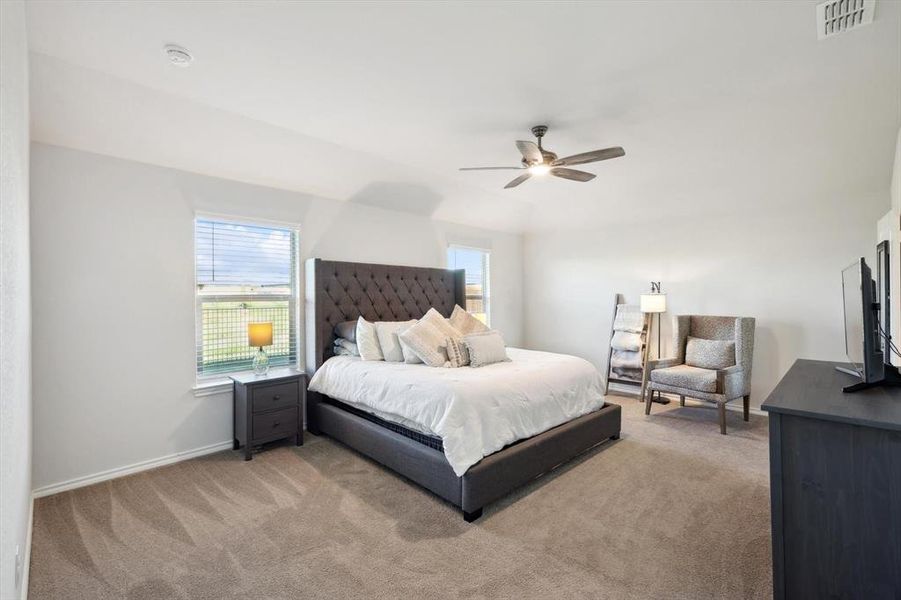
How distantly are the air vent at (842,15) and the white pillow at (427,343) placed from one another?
312 cm

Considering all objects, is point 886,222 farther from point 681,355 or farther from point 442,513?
point 442,513

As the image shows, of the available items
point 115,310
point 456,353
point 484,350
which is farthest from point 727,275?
point 115,310

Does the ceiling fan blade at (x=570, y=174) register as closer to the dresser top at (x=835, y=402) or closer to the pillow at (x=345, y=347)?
the dresser top at (x=835, y=402)

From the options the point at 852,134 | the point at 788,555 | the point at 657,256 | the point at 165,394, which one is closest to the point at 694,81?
the point at 852,134

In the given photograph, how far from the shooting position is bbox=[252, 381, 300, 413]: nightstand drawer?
348cm

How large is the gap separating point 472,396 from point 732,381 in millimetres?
3065

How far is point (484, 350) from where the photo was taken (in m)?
3.68

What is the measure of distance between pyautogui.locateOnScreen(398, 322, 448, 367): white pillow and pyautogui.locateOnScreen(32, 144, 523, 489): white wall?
5.69 feet

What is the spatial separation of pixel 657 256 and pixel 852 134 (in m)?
2.27

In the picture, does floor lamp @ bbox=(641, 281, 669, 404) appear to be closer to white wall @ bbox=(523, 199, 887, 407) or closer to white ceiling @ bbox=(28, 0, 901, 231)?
white wall @ bbox=(523, 199, 887, 407)

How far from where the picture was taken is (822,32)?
2.17 meters

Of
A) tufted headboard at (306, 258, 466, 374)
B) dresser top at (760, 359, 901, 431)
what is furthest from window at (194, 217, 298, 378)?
dresser top at (760, 359, 901, 431)

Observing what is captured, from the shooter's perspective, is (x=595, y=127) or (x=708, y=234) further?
(x=708, y=234)

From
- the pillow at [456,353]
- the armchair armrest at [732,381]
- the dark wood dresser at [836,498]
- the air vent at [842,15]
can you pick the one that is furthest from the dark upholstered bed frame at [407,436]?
the air vent at [842,15]
